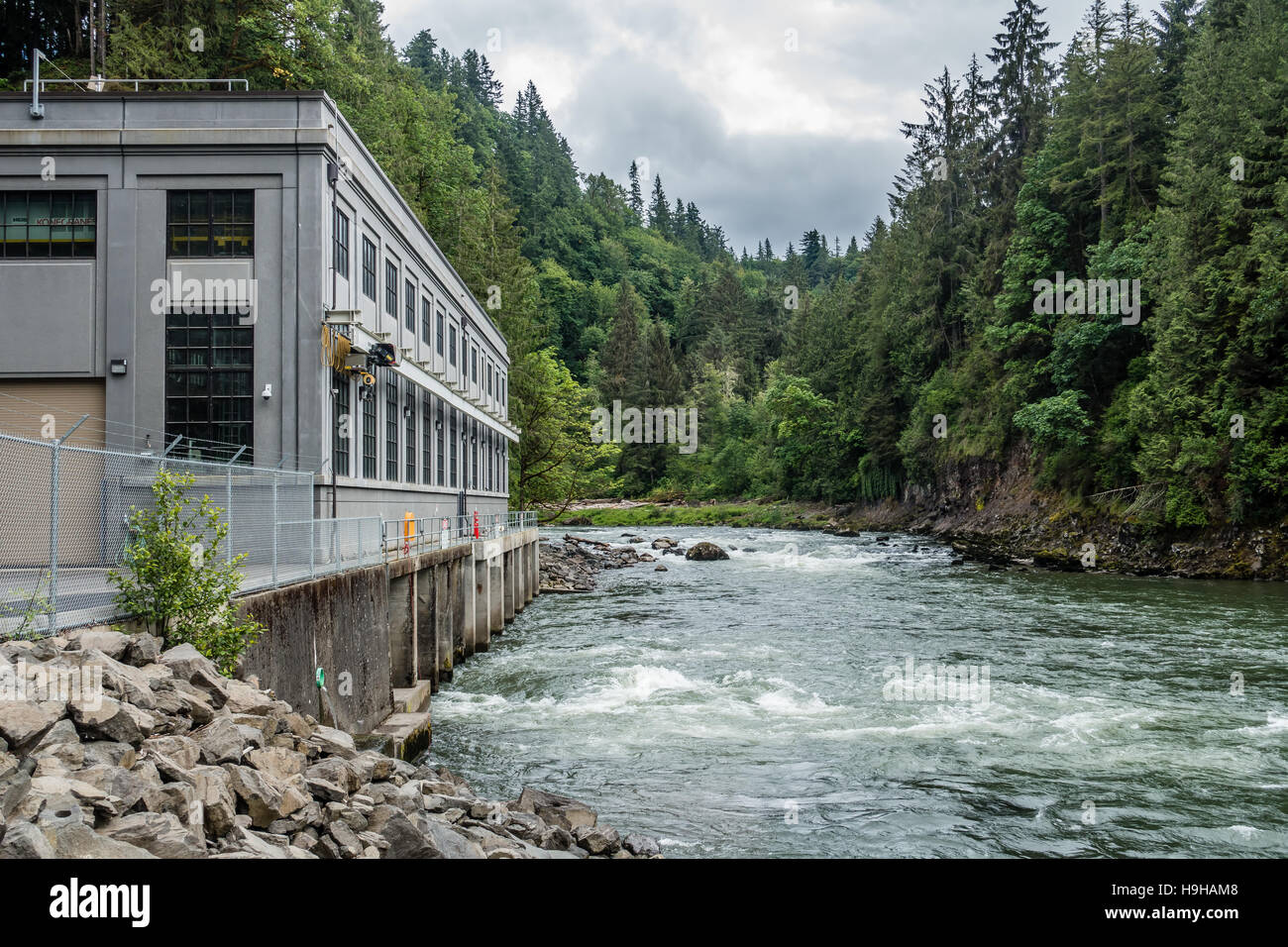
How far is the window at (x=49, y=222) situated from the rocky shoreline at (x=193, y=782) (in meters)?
14.5

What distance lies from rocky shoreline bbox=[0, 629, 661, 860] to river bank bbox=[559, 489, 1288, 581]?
34500 millimetres

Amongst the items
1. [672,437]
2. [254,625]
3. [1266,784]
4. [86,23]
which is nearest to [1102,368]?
[1266,784]

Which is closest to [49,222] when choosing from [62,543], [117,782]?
[62,543]

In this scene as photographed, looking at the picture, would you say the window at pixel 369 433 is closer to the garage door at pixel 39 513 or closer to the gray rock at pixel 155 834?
the garage door at pixel 39 513

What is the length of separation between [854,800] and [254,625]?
7239 millimetres

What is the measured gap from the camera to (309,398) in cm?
1912

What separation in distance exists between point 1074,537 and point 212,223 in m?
39.5

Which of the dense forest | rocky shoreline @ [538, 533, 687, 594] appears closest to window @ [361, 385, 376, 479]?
rocky shoreline @ [538, 533, 687, 594]

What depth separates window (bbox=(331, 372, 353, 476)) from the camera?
20.5 m

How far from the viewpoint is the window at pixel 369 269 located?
77.0 feet

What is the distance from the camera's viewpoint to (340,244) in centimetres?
2123

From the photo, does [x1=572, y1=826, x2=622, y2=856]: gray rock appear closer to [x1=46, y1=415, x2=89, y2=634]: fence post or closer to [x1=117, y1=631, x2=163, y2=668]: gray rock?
[x1=117, y1=631, x2=163, y2=668]: gray rock

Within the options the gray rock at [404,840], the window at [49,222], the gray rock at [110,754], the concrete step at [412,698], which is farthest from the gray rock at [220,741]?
the window at [49,222]

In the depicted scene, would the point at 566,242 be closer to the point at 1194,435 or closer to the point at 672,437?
the point at 672,437
